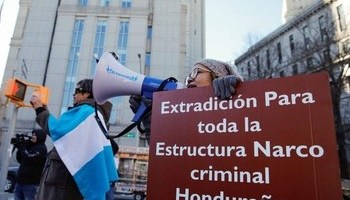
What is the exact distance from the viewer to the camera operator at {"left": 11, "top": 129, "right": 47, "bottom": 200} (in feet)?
16.3

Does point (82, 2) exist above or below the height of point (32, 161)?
above

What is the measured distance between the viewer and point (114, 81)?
7.59 feet

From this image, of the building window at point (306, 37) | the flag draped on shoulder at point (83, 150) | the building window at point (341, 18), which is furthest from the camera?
the building window at point (341, 18)

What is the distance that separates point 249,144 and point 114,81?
1308 millimetres

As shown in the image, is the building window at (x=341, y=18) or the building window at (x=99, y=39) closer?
the building window at (x=341, y=18)

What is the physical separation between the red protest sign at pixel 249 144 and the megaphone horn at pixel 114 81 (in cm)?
67

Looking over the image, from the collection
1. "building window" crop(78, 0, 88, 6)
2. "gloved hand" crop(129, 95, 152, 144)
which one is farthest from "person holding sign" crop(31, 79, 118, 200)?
"building window" crop(78, 0, 88, 6)

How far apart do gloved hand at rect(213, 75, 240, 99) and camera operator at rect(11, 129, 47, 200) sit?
4.41 meters

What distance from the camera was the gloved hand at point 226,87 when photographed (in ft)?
4.64

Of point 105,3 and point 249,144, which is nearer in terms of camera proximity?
point 249,144

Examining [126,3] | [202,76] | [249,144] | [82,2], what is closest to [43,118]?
[202,76]

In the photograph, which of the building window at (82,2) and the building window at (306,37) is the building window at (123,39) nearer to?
the building window at (82,2)

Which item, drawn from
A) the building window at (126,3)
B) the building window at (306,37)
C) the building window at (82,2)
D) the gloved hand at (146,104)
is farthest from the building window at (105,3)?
the gloved hand at (146,104)

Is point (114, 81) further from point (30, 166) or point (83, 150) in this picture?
point (30, 166)
